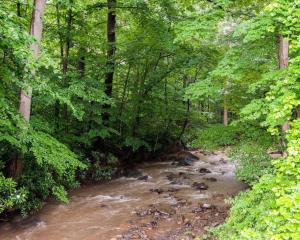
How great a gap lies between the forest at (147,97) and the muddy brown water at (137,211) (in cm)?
27

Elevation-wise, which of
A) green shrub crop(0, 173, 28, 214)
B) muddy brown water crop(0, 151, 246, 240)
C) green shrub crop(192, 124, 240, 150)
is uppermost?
green shrub crop(192, 124, 240, 150)

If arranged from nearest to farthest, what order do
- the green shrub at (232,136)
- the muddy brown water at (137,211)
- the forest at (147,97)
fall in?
the forest at (147,97), the muddy brown water at (137,211), the green shrub at (232,136)

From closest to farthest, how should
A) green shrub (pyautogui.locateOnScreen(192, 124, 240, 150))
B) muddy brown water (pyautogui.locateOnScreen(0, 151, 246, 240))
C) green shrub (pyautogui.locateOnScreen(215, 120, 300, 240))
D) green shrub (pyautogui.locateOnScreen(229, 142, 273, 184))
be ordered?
green shrub (pyautogui.locateOnScreen(215, 120, 300, 240)) < muddy brown water (pyautogui.locateOnScreen(0, 151, 246, 240)) < green shrub (pyautogui.locateOnScreen(229, 142, 273, 184)) < green shrub (pyautogui.locateOnScreen(192, 124, 240, 150))

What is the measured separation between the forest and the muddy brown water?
10.6 inches

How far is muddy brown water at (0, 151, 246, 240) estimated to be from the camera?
7539 millimetres

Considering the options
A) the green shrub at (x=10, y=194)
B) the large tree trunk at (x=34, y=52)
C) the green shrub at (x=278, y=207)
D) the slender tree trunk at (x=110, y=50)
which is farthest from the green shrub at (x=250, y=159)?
the slender tree trunk at (x=110, y=50)

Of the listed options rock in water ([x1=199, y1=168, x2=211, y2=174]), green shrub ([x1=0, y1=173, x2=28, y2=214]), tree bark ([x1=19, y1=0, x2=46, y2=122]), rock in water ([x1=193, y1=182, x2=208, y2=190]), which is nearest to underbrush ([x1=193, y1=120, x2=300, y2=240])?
rock in water ([x1=193, y1=182, x2=208, y2=190])

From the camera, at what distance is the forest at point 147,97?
4809 mm

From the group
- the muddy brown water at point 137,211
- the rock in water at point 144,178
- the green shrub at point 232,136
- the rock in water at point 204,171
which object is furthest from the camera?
the rock in water at point 204,171

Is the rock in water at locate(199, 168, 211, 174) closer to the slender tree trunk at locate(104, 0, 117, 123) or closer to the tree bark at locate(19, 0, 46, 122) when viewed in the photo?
the slender tree trunk at locate(104, 0, 117, 123)

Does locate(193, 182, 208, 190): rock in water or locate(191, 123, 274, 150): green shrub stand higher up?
locate(191, 123, 274, 150): green shrub

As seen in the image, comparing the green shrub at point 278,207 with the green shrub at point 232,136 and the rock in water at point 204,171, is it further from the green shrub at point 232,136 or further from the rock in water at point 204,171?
the rock in water at point 204,171

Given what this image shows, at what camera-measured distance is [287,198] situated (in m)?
2.76

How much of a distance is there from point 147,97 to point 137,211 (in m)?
6.59
